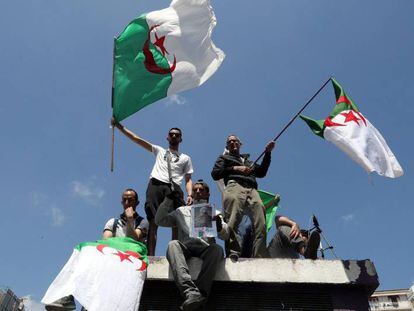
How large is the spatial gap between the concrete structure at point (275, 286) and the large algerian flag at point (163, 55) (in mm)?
3098

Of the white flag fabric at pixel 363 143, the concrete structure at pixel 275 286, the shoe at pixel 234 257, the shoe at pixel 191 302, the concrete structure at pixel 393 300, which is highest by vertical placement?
the concrete structure at pixel 393 300

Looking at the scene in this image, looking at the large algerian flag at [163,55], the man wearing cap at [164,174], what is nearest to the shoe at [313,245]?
the man wearing cap at [164,174]

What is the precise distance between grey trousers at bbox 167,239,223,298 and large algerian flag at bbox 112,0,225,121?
2.96m

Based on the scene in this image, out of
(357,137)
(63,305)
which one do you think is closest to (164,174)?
(63,305)

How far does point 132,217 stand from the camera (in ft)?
16.5

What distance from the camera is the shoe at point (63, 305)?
3809mm

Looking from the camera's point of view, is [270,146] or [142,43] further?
[142,43]

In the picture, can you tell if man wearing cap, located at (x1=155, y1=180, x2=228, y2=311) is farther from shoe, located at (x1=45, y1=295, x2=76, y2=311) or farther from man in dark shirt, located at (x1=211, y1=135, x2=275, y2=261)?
shoe, located at (x1=45, y1=295, x2=76, y2=311)

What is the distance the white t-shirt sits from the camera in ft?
20.1

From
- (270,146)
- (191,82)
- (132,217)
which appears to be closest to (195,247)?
(132,217)

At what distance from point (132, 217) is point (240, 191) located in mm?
1625

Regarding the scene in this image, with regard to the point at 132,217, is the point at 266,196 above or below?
above

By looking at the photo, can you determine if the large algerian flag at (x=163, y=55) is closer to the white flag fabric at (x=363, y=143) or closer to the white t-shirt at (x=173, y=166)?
the white t-shirt at (x=173, y=166)

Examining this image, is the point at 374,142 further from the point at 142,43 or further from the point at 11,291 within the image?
the point at 11,291
